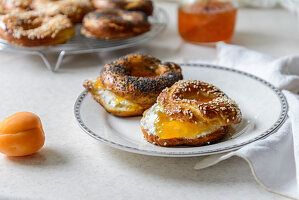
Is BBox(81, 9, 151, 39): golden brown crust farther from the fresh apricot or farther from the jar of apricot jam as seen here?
the fresh apricot

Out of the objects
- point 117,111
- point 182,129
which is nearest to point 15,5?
point 117,111

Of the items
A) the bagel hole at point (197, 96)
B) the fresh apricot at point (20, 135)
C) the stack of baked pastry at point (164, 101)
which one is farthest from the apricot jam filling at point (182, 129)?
the fresh apricot at point (20, 135)

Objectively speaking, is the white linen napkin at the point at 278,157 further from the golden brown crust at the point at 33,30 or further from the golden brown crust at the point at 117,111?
the golden brown crust at the point at 33,30

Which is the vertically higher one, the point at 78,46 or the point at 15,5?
the point at 15,5

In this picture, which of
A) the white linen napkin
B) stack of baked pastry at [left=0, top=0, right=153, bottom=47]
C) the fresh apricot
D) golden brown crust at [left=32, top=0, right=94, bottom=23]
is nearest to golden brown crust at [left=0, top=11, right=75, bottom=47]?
stack of baked pastry at [left=0, top=0, right=153, bottom=47]

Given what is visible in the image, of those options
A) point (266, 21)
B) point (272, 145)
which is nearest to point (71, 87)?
point (272, 145)

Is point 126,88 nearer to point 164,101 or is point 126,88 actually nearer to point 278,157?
point 164,101
